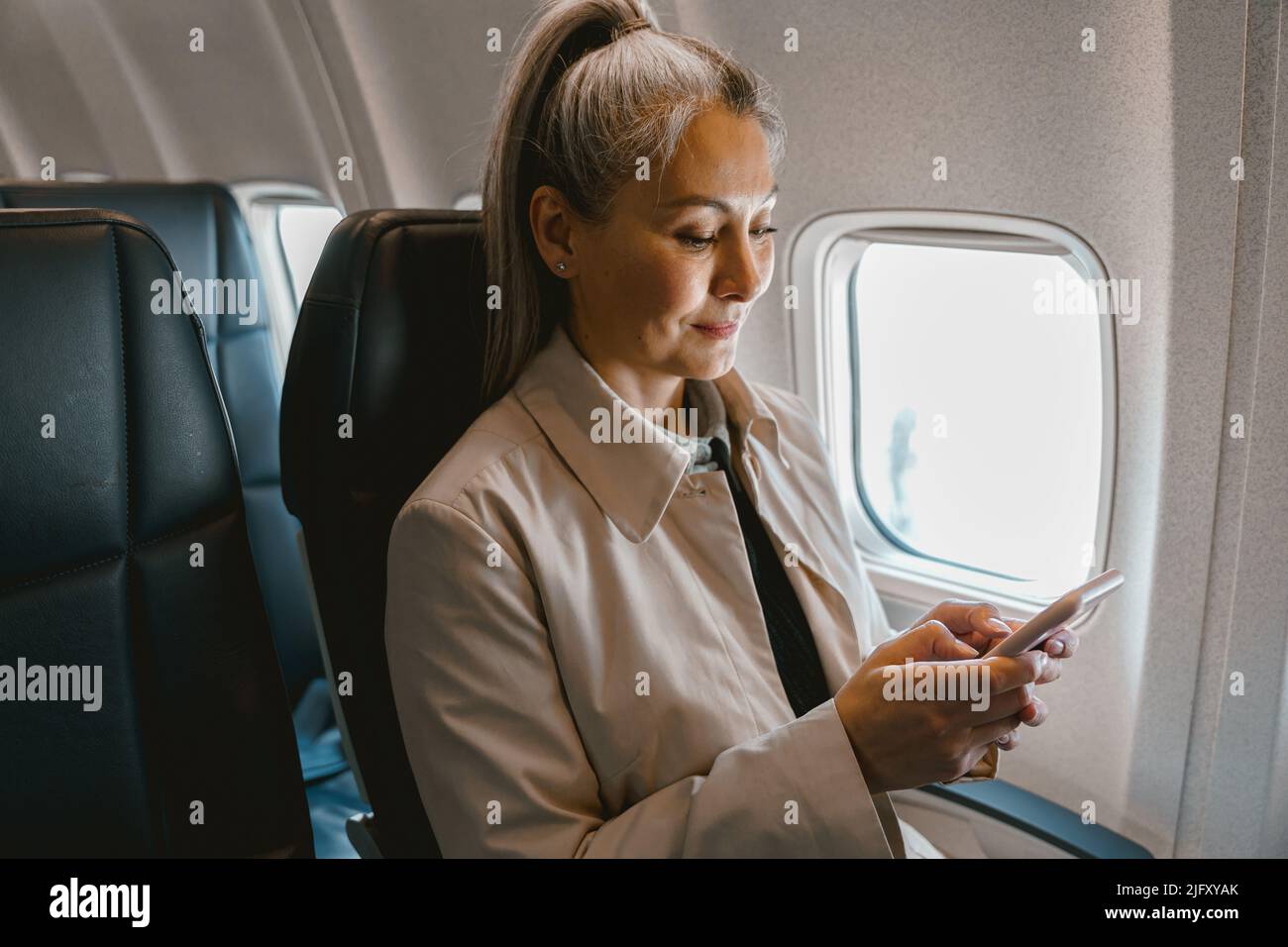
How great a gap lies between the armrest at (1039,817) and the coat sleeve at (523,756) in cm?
86

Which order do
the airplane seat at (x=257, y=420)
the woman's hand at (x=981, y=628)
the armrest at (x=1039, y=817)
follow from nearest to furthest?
the woman's hand at (x=981, y=628)
the armrest at (x=1039, y=817)
the airplane seat at (x=257, y=420)

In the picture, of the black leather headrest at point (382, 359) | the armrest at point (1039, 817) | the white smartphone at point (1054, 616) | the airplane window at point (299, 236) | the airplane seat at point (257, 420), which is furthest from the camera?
the airplane window at point (299, 236)

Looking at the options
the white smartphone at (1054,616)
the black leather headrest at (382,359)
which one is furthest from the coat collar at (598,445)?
the white smartphone at (1054,616)

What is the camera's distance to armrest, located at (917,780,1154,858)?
1.75 meters

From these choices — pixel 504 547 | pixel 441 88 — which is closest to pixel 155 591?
pixel 504 547

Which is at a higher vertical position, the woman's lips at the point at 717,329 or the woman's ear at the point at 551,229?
the woman's ear at the point at 551,229

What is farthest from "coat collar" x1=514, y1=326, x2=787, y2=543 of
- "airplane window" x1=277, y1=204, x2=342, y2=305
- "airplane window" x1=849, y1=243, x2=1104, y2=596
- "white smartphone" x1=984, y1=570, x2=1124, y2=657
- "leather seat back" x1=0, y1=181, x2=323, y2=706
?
"airplane window" x1=277, y1=204, x2=342, y2=305

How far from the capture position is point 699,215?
1.18m

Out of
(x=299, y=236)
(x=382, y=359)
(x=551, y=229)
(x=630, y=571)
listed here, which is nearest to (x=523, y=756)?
(x=630, y=571)

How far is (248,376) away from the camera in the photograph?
95.0 inches

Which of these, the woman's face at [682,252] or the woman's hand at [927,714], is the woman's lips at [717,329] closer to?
the woman's face at [682,252]

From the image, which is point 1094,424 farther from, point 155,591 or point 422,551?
point 155,591

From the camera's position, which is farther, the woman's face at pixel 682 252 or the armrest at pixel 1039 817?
the armrest at pixel 1039 817

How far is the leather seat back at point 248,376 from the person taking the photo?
7.36 ft
